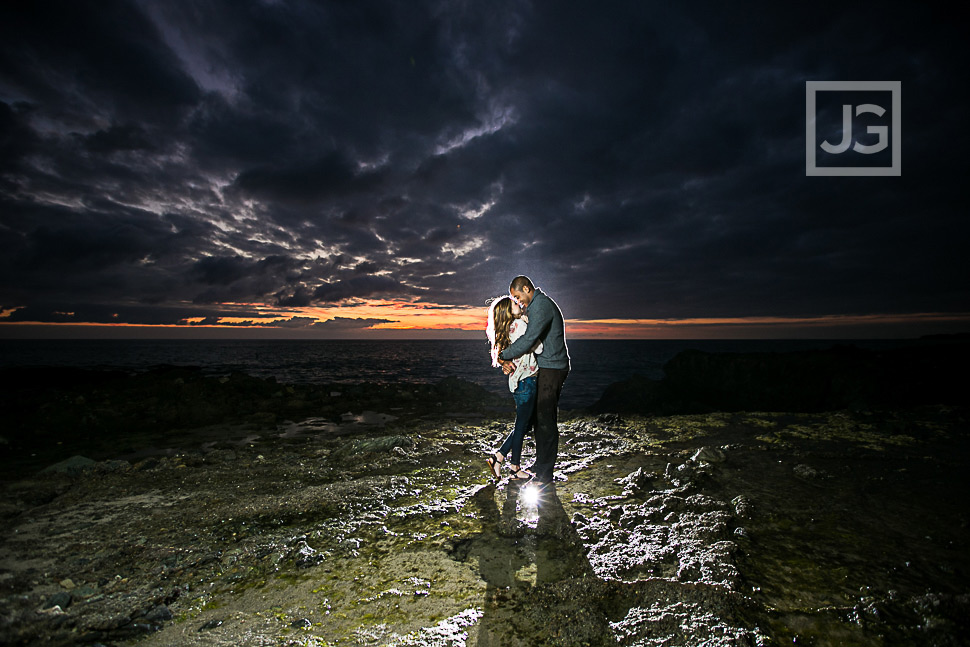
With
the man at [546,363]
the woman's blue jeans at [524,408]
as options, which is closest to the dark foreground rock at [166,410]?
the woman's blue jeans at [524,408]

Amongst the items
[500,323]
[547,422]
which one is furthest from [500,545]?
[500,323]

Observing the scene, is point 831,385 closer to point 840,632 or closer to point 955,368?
point 955,368

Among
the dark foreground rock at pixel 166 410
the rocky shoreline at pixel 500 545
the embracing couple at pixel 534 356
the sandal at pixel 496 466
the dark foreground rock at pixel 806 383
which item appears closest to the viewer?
the rocky shoreline at pixel 500 545

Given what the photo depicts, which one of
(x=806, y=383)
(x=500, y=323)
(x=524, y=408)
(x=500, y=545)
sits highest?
(x=500, y=323)

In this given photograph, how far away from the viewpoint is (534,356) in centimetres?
421

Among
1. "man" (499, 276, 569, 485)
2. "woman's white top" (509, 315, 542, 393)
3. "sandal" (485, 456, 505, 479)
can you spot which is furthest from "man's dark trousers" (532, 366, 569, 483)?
"sandal" (485, 456, 505, 479)

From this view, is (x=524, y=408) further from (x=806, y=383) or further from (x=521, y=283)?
(x=806, y=383)

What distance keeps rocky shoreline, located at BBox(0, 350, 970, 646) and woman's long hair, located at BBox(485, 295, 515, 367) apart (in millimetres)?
1528

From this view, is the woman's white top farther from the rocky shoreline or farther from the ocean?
the ocean

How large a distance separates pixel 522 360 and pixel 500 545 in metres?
1.86

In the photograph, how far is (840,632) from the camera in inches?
73.0

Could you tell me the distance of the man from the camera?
406 cm

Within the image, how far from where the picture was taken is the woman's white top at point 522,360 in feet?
13.8

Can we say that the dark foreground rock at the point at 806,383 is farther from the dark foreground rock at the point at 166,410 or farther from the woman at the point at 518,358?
the woman at the point at 518,358
